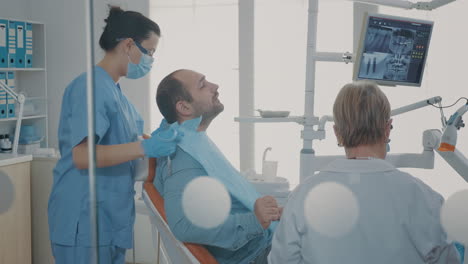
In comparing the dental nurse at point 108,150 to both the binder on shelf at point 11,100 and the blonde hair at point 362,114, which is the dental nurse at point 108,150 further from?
the blonde hair at point 362,114

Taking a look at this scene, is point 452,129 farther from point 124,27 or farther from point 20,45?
point 20,45

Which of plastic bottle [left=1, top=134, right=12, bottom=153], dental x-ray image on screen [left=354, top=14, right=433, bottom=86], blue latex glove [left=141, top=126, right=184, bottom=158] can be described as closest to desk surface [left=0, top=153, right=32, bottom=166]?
plastic bottle [left=1, top=134, right=12, bottom=153]

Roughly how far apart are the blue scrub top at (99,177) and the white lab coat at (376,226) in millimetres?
295

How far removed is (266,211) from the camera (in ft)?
3.62

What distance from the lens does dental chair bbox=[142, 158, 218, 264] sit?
105cm

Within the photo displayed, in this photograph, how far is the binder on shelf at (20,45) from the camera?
2.11 ft

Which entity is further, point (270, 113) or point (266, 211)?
point (270, 113)

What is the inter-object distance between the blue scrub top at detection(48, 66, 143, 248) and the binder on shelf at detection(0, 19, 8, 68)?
113mm

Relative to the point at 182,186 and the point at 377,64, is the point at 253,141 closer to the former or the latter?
the point at 377,64

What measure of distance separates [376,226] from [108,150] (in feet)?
1.62

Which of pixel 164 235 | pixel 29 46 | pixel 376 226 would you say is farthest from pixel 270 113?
pixel 29 46

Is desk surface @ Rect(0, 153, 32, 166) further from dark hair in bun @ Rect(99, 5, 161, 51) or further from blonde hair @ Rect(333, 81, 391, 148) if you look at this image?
blonde hair @ Rect(333, 81, 391, 148)

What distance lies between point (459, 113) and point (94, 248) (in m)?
0.99

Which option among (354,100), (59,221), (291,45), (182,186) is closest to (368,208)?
(354,100)
